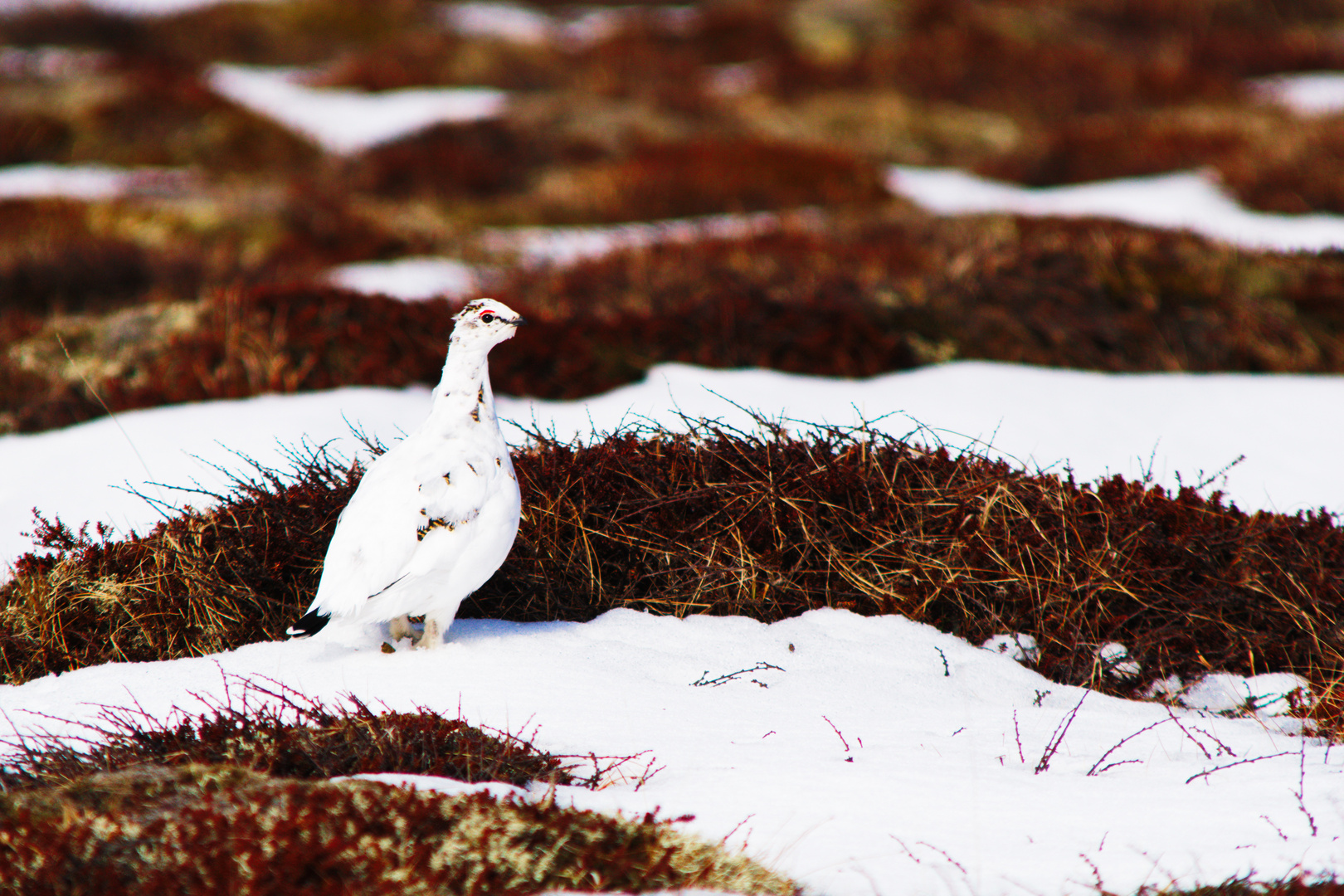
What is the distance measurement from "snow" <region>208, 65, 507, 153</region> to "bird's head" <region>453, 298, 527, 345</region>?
11.9m

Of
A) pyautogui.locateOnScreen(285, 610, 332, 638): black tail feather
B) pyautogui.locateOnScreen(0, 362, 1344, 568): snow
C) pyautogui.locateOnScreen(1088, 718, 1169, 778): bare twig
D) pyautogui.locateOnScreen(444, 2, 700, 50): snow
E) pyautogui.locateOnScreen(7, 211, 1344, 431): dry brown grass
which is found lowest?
pyautogui.locateOnScreen(1088, 718, 1169, 778): bare twig

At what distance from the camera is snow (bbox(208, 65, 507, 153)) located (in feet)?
49.2

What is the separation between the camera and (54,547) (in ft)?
11.3

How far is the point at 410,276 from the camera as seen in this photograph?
8773 millimetres

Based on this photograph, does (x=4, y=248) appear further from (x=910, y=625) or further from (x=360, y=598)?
(x=910, y=625)

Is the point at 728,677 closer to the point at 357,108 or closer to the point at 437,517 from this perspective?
the point at 437,517

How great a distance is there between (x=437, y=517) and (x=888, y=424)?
2.65 metres

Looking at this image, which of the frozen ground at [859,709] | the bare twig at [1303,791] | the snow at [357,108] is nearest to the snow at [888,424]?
the frozen ground at [859,709]

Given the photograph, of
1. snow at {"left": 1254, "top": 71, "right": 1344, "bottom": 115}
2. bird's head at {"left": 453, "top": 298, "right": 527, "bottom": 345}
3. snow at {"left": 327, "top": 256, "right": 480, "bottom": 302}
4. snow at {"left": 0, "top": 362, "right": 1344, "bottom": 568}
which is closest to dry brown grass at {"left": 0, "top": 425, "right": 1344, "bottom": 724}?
snow at {"left": 0, "top": 362, "right": 1344, "bottom": 568}

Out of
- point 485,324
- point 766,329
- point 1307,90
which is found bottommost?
point 766,329

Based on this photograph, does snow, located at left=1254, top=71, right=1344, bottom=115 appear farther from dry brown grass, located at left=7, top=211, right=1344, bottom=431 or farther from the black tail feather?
the black tail feather

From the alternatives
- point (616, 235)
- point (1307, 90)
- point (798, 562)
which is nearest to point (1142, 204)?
point (616, 235)

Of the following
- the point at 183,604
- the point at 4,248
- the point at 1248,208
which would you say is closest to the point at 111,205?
the point at 4,248

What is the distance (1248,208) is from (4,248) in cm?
1098
